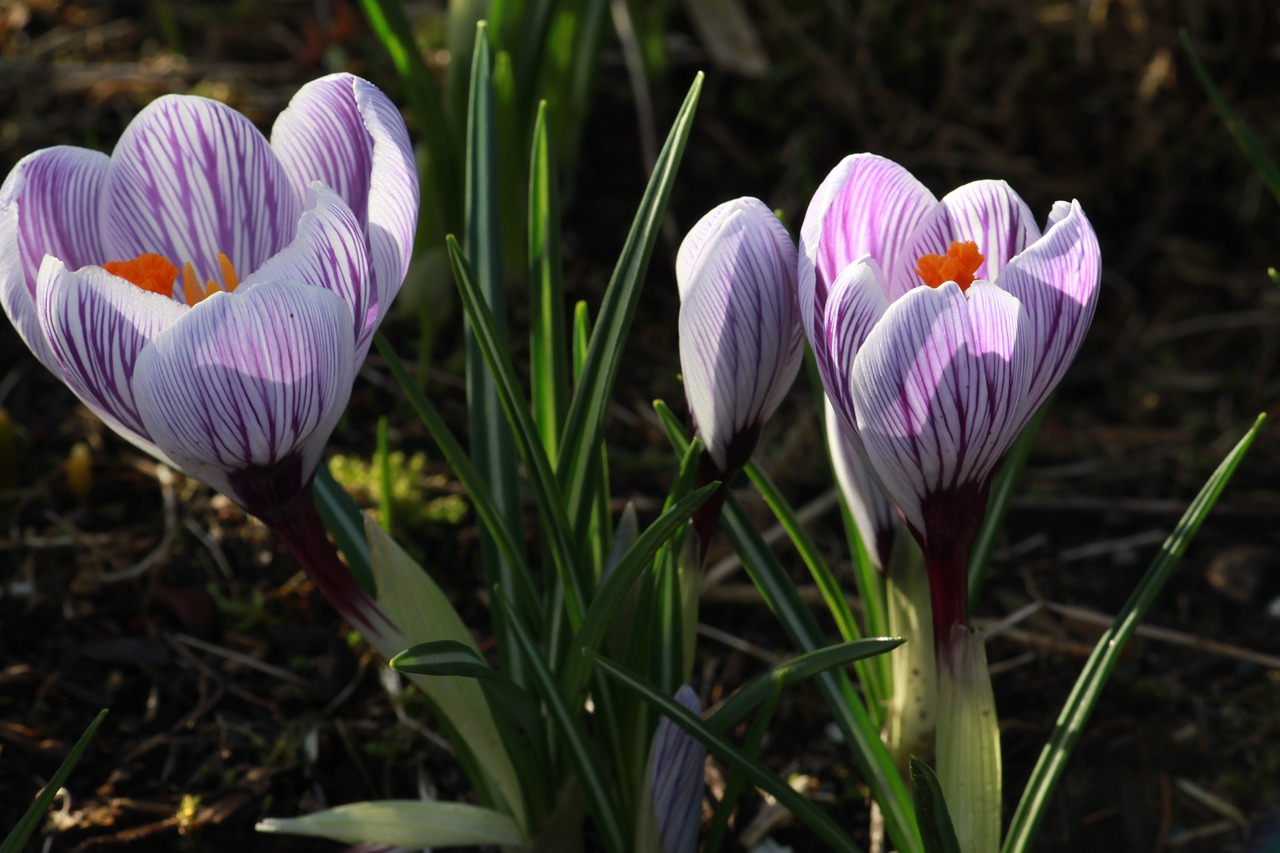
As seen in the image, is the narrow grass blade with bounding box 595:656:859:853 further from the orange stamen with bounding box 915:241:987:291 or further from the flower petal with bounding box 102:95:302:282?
the flower petal with bounding box 102:95:302:282

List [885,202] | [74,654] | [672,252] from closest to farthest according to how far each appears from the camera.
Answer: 1. [885,202]
2. [74,654]
3. [672,252]

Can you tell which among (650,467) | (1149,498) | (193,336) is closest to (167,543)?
(650,467)

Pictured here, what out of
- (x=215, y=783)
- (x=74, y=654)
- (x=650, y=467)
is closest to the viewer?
(x=215, y=783)

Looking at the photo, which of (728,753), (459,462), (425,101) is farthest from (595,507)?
(425,101)

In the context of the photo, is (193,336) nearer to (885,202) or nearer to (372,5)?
(885,202)

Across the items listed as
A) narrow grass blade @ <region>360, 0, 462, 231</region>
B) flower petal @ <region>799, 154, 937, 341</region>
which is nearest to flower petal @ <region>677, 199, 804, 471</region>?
flower petal @ <region>799, 154, 937, 341</region>

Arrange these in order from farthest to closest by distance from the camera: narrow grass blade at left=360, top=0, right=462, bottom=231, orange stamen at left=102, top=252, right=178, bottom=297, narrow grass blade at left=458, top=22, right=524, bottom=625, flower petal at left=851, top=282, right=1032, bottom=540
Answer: narrow grass blade at left=360, top=0, right=462, bottom=231 < narrow grass blade at left=458, top=22, right=524, bottom=625 < orange stamen at left=102, top=252, right=178, bottom=297 < flower petal at left=851, top=282, right=1032, bottom=540

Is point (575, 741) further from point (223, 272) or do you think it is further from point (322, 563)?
point (223, 272)
